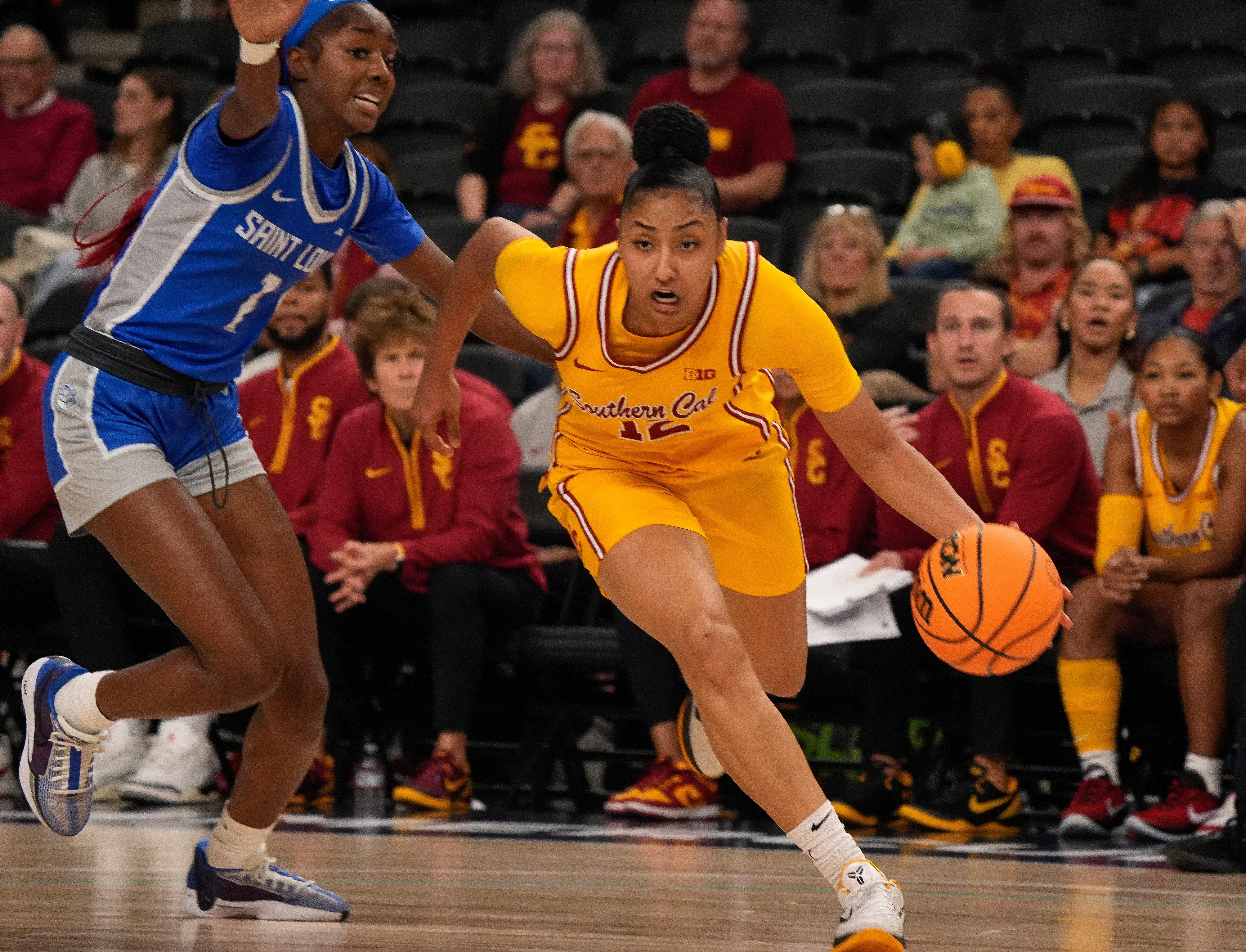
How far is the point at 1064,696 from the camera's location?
5.12 meters

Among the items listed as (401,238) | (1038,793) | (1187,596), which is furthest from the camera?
(1038,793)

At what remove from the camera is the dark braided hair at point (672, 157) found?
10.5 ft

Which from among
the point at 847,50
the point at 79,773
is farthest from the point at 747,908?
the point at 847,50

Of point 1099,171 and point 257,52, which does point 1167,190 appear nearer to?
point 1099,171

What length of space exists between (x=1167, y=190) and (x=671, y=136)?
4072 mm

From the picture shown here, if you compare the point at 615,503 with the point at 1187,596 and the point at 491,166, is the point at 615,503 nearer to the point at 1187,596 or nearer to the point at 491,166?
the point at 1187,596

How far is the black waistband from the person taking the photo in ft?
10.6

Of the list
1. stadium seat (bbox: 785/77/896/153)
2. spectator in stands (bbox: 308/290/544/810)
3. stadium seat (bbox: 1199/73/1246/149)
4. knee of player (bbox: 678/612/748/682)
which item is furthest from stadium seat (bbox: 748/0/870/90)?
knee of player (bbox: 678/612/748/682)

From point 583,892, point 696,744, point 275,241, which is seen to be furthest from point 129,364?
point 696,744

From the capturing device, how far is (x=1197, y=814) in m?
4.79

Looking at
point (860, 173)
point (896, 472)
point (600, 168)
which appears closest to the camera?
point (896, 472)

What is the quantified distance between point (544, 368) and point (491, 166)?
1.49 meters

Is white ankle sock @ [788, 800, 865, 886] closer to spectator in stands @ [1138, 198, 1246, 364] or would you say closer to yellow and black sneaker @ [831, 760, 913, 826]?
yellow and black sneaker @ [831, 760, 913, 826]

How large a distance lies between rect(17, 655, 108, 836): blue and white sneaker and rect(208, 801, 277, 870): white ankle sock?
0.91ft
